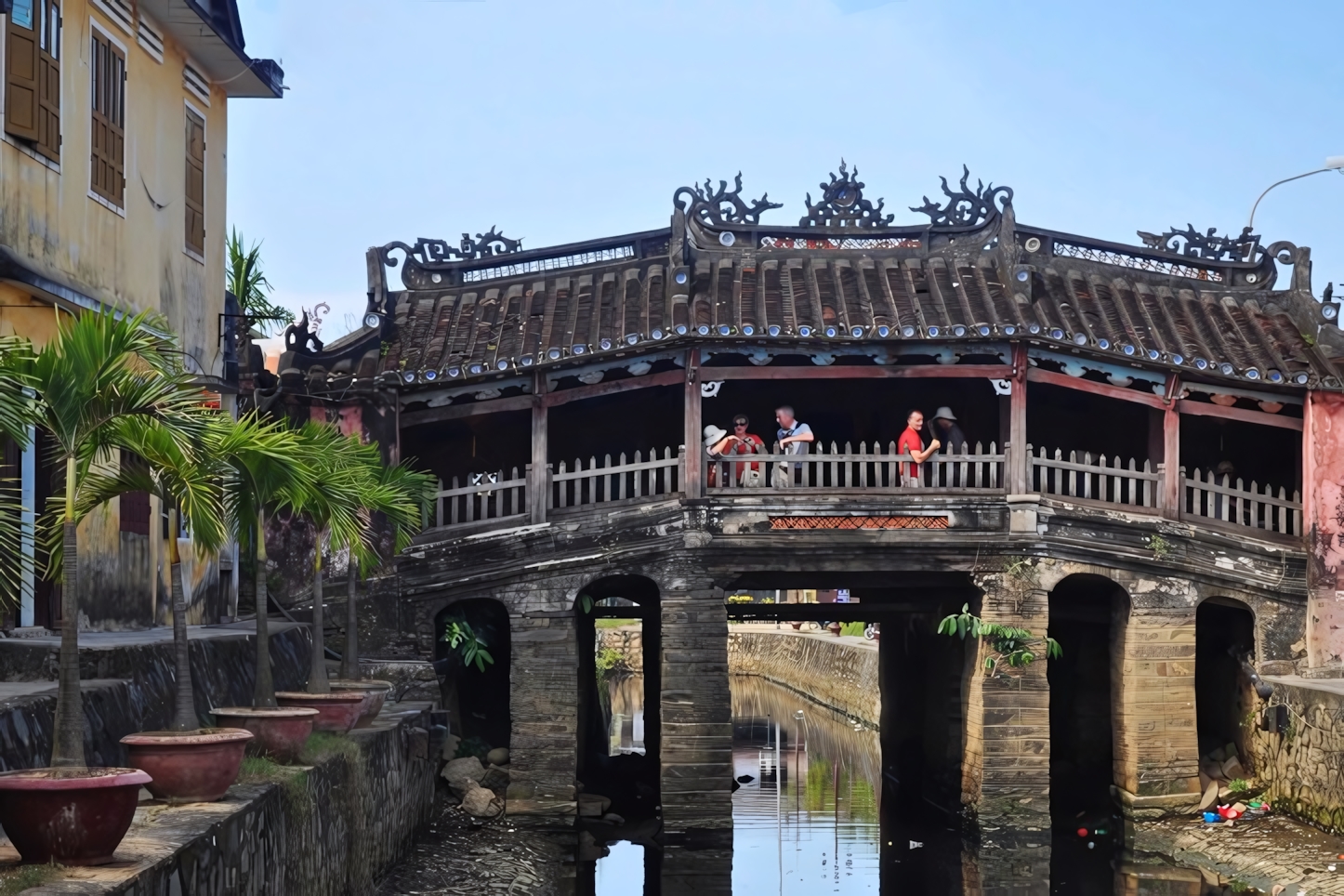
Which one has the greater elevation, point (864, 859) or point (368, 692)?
point (368, 692)

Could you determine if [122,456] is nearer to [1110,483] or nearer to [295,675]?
[295,675]

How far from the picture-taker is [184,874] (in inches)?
316

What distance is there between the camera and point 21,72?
1267 centimetres

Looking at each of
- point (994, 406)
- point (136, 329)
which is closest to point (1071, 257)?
point (994, 406)

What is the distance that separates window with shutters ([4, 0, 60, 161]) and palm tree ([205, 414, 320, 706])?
310 cm

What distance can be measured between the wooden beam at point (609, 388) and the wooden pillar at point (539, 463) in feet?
0.37

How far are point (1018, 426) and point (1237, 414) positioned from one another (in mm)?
2611

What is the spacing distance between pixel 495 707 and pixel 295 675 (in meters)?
5.28

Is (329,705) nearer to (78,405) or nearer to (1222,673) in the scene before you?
(78,405)

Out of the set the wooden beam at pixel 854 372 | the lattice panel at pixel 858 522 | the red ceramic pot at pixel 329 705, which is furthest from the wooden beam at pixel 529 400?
the red ceramic pot at pixel 329 705

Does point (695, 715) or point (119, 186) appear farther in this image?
point (695, 715)

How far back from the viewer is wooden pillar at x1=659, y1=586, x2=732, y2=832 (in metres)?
17.6

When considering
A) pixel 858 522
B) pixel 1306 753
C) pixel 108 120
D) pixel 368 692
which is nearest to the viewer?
pixel 108 120

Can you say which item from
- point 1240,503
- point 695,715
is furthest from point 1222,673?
point 695,715
